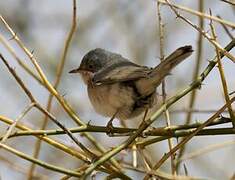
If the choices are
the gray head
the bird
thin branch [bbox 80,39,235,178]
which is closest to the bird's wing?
the bird

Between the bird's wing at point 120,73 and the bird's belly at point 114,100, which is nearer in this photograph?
the bird's wing at point 120,73

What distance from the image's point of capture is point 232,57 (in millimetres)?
2277

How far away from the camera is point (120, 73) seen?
3916 mm

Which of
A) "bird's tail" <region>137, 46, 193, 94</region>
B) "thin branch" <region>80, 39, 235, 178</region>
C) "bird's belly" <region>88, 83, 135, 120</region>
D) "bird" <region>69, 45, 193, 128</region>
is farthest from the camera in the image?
"bird's belly" <region>88, 83, 135, 120</region>

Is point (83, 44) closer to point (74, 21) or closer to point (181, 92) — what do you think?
point (74, 21)

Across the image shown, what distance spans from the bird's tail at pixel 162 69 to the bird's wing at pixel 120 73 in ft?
0.21

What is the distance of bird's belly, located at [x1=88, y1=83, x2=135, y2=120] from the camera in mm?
3873

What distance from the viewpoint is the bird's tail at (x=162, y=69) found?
2821mm

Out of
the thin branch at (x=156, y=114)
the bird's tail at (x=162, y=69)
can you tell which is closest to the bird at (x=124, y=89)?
the bird's tail at (x=162, y=69)

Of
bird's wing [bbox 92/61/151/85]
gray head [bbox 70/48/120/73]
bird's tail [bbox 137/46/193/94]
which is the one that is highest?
gray head [bbox 70/48/120/73]

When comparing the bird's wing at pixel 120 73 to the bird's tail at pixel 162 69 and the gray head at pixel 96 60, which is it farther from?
the gray head at pixel 96 60

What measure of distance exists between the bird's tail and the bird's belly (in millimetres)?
159

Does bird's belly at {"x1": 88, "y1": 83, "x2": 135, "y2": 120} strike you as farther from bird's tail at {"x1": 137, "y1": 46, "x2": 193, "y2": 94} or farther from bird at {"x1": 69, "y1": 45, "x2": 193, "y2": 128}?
bird's tail at {"x1": 137, "y1": 46, "x2": 193, "y2": 94}

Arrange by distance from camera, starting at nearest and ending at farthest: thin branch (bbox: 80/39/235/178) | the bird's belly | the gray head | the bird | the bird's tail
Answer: thin branch (bbox: 80/39/235/178) < the bird's tail < the bird < the bird's belly < the gray head
